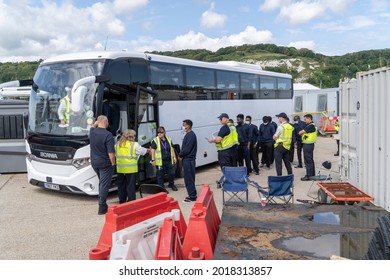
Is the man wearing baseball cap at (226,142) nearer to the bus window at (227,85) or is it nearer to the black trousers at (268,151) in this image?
the black trousers at (268,151)

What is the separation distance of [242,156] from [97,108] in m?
5.03

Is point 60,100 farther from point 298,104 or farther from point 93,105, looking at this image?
point 298,104

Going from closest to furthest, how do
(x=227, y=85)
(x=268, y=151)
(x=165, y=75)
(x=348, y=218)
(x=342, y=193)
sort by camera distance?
(x=348, y=218) → (x=342, y=193) → (x=165, y=75) → (x=268, y=151) → (x=227, y=85)

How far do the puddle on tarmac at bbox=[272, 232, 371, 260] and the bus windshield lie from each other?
512 cm

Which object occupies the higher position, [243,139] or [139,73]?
[139,73]

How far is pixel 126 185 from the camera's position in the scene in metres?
7.97

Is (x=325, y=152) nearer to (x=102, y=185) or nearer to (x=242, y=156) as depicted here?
(x=242, y=156)

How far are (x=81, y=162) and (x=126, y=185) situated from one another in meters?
1.12

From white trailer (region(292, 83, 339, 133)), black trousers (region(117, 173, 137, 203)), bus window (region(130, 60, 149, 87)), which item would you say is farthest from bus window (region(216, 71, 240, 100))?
white trailer (region(292, 83, 339, 133))

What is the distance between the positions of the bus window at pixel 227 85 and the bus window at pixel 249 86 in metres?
0.43

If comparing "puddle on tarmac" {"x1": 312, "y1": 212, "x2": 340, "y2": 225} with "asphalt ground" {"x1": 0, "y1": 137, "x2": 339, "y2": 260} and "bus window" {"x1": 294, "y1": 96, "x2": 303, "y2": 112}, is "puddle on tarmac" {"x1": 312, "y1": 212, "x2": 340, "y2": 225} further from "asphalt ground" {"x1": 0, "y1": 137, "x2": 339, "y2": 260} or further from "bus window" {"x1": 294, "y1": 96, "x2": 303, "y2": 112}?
"bus window" {"x1": 294, "y1": 96, "x2": 303, "y2": 112}

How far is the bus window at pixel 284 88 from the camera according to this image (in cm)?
1720

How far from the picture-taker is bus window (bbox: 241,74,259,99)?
558 inches

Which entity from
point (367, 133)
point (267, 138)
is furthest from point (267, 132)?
point (367, 133)
